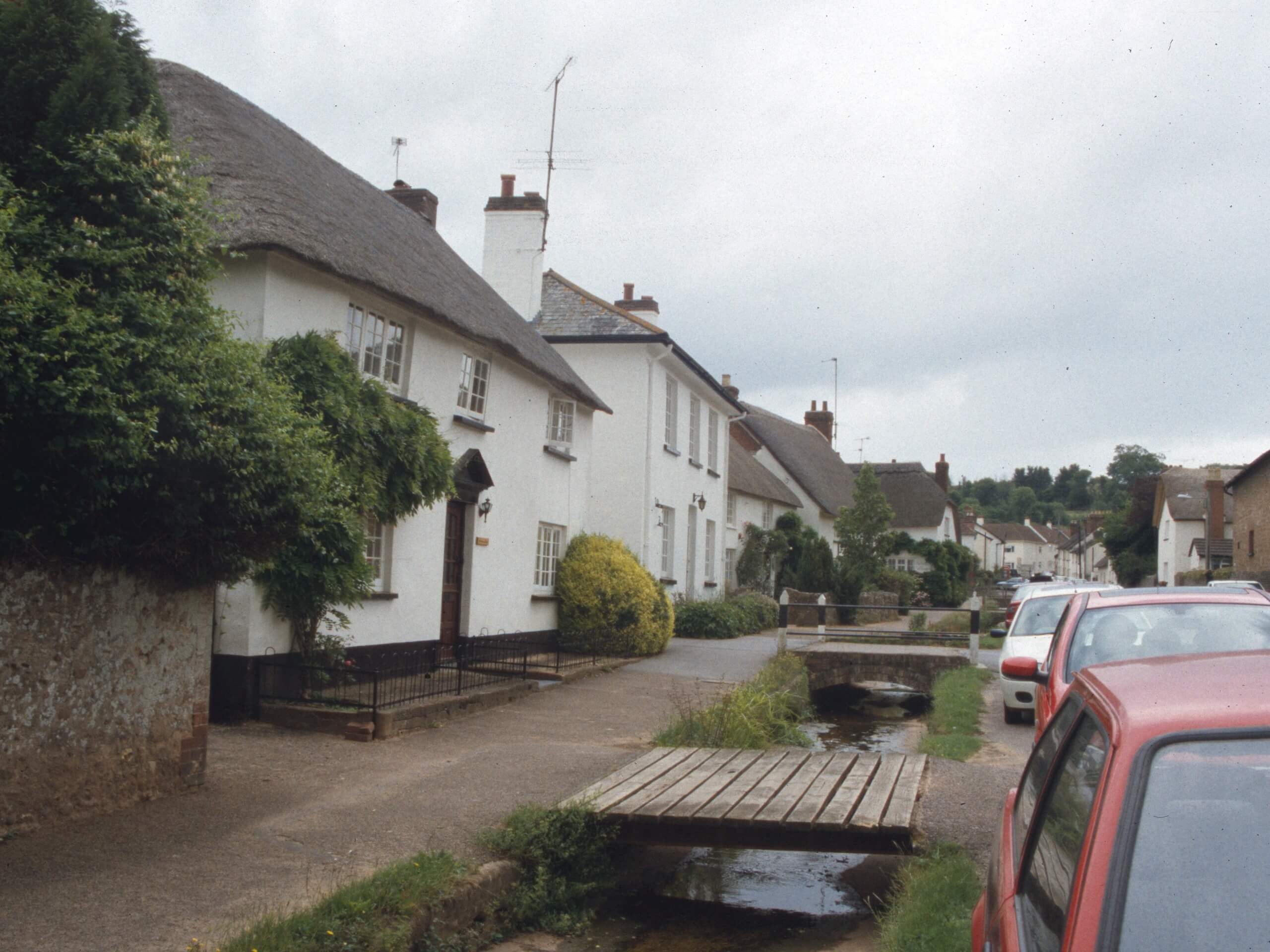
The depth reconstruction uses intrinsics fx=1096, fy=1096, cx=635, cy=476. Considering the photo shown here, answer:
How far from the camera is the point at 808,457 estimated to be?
47156mm

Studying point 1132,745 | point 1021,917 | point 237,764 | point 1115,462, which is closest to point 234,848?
point 237,764

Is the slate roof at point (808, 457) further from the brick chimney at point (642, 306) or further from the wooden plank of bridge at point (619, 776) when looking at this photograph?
the wooden plank of bridge at point (619, 776)

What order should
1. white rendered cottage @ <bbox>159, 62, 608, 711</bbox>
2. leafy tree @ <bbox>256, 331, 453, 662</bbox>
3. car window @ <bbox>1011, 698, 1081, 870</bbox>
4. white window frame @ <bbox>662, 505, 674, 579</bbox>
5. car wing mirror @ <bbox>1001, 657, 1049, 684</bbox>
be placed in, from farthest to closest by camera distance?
white window frame @ <bbox>662, 505, 674, 579</bbox>
white rendered cottage @ <bbox>159, 62, 608, 711</bbox>
leafy tree @ <bbox>256, 331, 453, 662</bbox>
car wing mirror @ <bbox>1001, 657, 1049, 684</bbox>
car window @ <bbox>1011, 698, 1081, 870</bbox>

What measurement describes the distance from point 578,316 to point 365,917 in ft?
63.2

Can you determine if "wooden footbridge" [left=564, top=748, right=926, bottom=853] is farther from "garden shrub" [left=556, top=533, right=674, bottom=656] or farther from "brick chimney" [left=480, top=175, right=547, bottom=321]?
"brick chimney" [left=480, top=175, right=547, bottom=321]

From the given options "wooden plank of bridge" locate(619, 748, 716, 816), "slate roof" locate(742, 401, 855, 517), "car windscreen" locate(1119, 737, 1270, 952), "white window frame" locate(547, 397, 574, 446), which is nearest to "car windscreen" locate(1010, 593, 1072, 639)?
"wooden plank of bridge" locate(619, 748, 716, 816)

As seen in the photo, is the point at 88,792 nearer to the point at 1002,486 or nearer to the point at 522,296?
the point at 522,296

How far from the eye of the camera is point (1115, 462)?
134 metres

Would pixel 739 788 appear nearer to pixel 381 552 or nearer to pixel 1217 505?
pixel 381 552

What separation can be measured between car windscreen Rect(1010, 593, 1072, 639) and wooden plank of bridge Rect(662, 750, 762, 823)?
5263 millimetres

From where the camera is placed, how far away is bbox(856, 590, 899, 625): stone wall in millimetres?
31641

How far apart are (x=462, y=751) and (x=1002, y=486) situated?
176 meters

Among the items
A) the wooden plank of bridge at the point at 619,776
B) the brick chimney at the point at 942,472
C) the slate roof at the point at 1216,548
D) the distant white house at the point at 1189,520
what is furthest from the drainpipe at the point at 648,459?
the brick chimney at the point at 942,472

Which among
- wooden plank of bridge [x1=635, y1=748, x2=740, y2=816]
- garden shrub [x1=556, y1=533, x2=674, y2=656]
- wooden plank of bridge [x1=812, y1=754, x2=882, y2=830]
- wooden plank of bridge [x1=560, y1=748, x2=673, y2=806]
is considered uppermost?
garden shrub [x1=556, y1=533, x2=674, y2=656]
